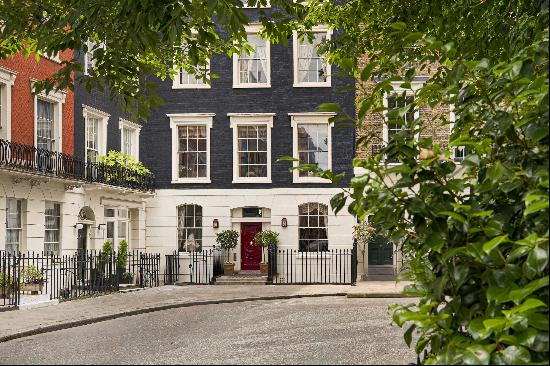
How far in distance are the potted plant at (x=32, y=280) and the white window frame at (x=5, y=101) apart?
12.9 ft

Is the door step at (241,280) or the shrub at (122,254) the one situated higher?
the shrub at (122,254)

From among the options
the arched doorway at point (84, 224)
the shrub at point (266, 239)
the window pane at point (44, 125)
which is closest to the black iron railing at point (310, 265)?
the shrub at point (266, 239)

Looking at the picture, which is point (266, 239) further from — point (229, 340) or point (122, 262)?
point (229, 340)

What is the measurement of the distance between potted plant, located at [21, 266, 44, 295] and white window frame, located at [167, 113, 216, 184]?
12.0 metres

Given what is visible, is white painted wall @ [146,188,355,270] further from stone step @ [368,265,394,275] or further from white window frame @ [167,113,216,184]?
stone step @ [368,265,394,275]

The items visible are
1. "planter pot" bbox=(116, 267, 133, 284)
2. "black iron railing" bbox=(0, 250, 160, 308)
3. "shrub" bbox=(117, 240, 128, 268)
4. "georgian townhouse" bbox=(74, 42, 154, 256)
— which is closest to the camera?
"black iron railing" bbox=(0, 250, 160, 308)

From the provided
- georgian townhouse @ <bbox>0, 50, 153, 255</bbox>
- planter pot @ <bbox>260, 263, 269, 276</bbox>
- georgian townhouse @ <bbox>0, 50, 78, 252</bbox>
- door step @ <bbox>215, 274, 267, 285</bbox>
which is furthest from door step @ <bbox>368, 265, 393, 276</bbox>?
georgian townhouse @ <bbox>0, 50, 78, 252</bbox>

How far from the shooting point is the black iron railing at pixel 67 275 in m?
20.5

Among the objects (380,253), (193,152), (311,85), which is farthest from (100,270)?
(311,85)

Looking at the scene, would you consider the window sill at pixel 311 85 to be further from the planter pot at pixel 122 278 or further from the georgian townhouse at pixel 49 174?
the planter pot at pixel 122 278

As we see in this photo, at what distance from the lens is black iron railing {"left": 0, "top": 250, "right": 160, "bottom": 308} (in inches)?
805

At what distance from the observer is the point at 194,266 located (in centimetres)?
3334

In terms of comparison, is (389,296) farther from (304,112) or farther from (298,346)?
(298,346)

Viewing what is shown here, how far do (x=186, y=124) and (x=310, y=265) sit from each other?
318 inches
